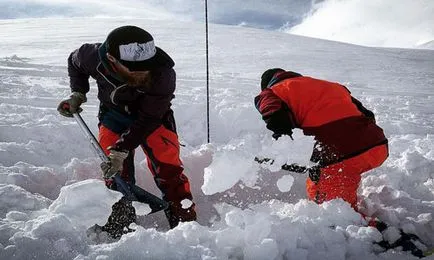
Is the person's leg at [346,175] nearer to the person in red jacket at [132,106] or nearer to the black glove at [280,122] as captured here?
the black glove at [280,122]

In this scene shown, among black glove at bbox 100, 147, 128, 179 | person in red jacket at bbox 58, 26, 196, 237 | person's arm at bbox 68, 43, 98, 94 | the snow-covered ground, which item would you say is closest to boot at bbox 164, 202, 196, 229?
person in red jacket at bbox 58, 26, 196, 237

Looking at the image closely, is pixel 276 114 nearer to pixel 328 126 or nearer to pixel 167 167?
pixel 328 126

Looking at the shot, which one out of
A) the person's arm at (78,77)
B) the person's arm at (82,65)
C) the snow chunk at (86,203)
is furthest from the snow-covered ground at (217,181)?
the person's arm at (82,65)

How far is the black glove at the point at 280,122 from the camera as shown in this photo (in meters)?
2.97

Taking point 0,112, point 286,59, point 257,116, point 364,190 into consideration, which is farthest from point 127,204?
point 286,59

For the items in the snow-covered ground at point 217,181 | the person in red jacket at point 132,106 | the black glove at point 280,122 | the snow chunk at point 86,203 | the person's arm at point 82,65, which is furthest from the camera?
the person's arm at point 82,65

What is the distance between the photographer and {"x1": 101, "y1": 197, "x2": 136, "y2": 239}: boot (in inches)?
120

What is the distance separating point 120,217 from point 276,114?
1.32 m

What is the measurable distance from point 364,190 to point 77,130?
289 cm

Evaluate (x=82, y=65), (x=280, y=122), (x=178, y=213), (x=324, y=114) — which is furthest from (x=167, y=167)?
(x=324, y=114)

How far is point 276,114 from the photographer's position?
9.76ft

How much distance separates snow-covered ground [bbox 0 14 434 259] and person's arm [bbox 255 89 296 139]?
0.18 metres

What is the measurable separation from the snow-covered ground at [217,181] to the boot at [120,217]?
193 mm

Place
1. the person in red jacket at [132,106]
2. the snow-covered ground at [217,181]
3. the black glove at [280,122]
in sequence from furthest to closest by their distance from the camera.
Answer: the black glove at [280,122]
the person in red jacket at [132,106]
the snow-covered ground at [217,181]
